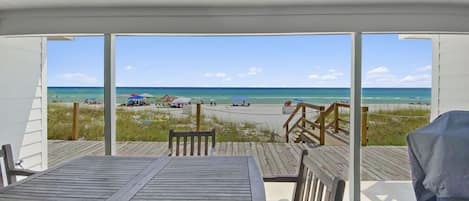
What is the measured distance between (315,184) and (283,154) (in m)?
3.49

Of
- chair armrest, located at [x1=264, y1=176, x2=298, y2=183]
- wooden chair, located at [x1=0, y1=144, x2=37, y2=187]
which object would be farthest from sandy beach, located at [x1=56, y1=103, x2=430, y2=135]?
chair armrest, located at [x1=264, y1=176, x2=298, y2=183]

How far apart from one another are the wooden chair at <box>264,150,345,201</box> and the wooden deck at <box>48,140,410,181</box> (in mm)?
2359

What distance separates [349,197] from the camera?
351 centimetres

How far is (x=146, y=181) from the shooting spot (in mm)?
1902

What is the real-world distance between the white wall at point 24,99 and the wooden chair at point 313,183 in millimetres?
3055

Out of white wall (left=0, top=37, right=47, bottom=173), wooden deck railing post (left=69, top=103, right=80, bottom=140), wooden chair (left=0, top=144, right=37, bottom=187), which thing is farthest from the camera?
wooden deck railing post (left=69, top=103, right=80, bottom=140)

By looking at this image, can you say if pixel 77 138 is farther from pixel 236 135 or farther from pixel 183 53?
pixel 183 53

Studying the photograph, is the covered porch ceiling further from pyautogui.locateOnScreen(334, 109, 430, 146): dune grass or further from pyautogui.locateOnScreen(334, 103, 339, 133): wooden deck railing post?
pyautogui.locateOnScreen(334, 103, 339, 133): wooden deck railing post

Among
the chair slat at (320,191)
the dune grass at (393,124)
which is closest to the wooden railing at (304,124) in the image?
the dune grass at (393,124)

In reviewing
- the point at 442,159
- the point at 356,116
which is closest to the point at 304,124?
the point at 356,116

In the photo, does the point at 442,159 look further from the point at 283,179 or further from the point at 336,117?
the point at 336,117

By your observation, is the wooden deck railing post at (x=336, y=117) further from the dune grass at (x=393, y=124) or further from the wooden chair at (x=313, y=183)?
the wooden chair at (x=313, y=183)

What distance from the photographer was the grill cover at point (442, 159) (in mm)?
1753

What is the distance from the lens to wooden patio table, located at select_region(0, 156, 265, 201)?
5.36 feet
